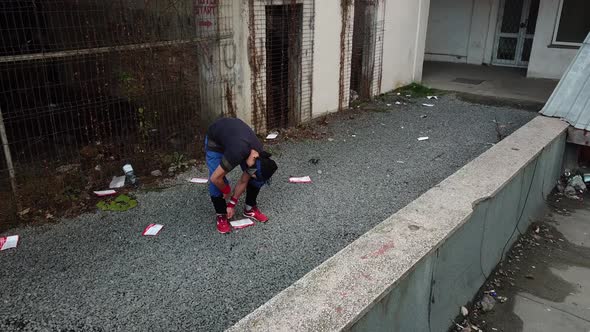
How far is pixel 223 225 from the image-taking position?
4.67 meters

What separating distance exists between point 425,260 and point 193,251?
2105mm

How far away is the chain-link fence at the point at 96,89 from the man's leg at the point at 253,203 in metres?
1.74

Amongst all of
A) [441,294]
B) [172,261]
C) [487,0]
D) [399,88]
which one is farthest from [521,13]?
[172,261]

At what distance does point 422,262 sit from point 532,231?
3.53m

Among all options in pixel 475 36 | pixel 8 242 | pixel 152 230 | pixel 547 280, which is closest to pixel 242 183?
pixel 152 230

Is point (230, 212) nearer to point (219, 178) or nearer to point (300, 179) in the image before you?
point (219, 178)

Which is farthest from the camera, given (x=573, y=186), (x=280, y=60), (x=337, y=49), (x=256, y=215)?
(x=337, y=49)

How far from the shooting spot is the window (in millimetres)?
11930

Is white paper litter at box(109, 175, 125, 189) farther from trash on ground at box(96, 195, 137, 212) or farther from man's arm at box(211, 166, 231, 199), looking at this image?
man's arm at box(211, 166, 231, 199)

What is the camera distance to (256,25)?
6934 mm

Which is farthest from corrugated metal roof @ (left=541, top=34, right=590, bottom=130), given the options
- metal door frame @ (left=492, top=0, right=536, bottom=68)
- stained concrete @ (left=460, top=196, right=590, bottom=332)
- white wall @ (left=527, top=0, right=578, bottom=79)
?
metal door frame @ (left=492, top=0, right=536, bottom=68)

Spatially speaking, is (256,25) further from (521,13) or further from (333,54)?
(521,13)

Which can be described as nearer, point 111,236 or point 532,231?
point 111,236

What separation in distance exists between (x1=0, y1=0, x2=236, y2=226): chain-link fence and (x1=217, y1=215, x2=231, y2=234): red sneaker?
5.43 feet
